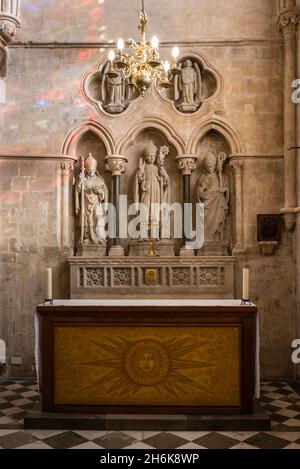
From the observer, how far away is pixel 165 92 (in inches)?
334

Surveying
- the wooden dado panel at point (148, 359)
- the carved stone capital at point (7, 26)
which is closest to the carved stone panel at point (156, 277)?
the wooden dado panel at point (148, 359)

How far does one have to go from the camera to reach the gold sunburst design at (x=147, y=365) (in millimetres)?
5410

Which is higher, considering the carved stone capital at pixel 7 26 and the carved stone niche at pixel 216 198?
the carved stone capital at pixel 7 26

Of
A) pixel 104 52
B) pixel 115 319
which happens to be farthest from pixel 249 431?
pixel 104 52

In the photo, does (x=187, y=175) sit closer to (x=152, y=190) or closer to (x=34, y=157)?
(x=152, y=190)

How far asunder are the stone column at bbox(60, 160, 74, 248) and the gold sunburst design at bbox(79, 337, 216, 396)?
3.20m

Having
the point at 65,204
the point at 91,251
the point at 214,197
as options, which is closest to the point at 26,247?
the point at 65,204

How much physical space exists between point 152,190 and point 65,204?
154cm

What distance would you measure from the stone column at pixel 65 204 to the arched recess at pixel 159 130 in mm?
936

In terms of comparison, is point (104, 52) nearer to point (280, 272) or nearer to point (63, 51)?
point (63, 51)

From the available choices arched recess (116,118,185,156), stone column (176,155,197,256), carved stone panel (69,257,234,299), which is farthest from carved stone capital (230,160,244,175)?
carved stone panel (69,257,234,299)

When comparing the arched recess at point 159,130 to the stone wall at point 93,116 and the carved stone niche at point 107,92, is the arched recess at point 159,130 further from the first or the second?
the carved stone niche at point 107,92

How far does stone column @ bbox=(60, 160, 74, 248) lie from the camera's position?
8.30 m

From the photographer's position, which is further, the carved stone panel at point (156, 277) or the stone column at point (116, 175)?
the stone column at point (116, 175)
